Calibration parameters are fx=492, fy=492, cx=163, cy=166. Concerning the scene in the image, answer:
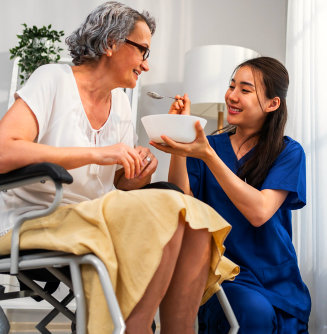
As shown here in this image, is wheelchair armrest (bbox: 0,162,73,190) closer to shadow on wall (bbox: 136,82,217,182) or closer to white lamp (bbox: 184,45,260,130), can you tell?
white lamp (bbox: 184,45,260,130)

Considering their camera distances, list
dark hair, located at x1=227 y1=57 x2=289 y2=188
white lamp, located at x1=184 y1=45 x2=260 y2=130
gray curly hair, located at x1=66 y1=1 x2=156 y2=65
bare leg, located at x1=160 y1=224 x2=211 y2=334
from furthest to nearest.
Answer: white lamp, located at x1=184 y1=45 x2=260 y2=130 < dark hair, located at x1=227 y1=57 x2=289 y2=188 < gray curly hair, located at x1=66 y1=1 x2=156 y2=65 < bare leg, located at x1=160 y1=224 x2=211 y2=334

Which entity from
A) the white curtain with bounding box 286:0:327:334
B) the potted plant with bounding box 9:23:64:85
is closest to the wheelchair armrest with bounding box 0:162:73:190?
the white curtain with bounding box 286:0:327:334

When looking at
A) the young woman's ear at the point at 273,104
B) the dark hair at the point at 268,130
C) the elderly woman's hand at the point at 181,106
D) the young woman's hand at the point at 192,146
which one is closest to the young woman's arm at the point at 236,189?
the young woman's hand at the point at 192,146

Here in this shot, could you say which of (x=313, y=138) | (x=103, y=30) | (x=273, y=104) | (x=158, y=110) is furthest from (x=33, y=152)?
(x=158, y=110)

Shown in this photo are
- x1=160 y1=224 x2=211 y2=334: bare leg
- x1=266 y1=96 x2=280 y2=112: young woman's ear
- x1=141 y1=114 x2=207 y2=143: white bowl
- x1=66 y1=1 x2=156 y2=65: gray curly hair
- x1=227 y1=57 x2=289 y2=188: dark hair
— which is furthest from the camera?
x1=266 y1=96 x2=280 y2=112: young woman's ear

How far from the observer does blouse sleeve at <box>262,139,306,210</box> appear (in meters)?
1.54

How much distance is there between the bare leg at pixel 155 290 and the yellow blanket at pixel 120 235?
0.08ft

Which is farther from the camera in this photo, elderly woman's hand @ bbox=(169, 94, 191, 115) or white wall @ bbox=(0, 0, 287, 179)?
white wall @ bbox=(0, 0, 287, 179)

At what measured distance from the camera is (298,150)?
165cm

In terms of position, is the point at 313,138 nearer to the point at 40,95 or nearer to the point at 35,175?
the point at 40,95

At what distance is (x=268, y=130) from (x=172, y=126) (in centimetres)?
54

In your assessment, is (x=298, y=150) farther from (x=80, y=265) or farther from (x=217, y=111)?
(x=217, y=111)

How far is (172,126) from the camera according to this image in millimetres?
1305

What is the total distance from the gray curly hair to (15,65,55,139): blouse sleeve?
0.18 metres
